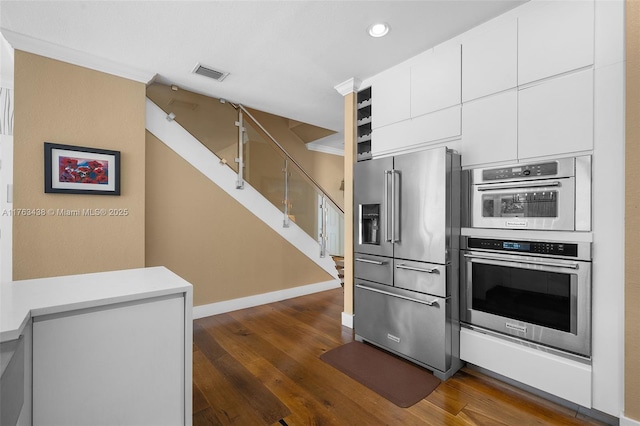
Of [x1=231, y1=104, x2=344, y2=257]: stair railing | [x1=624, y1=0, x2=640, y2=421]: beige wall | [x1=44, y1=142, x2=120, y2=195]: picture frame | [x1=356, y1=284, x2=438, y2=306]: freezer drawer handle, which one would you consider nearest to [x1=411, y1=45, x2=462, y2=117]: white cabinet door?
[x1=624, y1=0, x2=640, y2=421]: beige wall

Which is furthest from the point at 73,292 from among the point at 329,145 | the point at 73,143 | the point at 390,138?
the point at 329,145

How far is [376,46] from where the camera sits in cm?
259

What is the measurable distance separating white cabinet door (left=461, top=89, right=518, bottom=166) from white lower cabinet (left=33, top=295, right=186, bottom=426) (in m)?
2.25

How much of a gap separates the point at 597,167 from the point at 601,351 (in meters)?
1.08

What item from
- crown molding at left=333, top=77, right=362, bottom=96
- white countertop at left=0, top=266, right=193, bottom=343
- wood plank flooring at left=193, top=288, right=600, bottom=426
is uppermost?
crown molding at left=333, top=77, right=362, bottom=96

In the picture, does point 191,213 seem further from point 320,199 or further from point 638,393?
point 638,393

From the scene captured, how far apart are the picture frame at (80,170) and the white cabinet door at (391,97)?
2.60 meters

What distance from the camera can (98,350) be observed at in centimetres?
123

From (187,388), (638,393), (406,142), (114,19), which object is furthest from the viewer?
(406,142)

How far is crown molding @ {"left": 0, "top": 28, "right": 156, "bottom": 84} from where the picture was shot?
244 centimetres

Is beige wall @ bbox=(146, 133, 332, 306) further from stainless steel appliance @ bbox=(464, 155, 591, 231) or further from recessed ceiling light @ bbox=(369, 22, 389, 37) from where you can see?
stainless steel appliance @ bbox=(464, 155, 591, 231)

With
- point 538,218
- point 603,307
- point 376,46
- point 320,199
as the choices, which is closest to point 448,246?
point 538,218

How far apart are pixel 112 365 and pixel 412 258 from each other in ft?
6.72

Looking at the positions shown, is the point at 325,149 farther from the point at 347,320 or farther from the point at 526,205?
the point at 526,205
